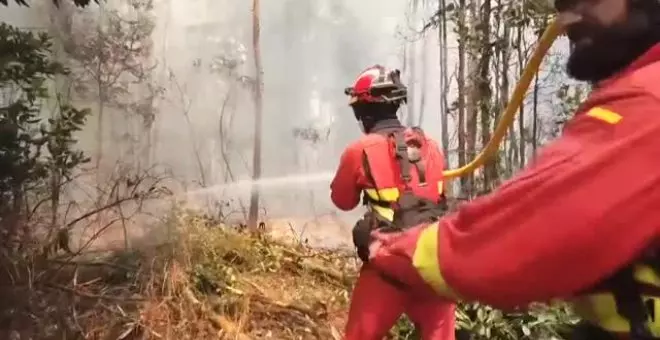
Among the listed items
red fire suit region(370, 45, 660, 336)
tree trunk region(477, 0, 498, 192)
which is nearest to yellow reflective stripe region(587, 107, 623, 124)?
red fire suit region(370, 45, 660, 336)

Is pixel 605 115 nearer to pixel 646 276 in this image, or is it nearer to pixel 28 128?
pixel 646 276

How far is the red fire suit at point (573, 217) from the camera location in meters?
0.81

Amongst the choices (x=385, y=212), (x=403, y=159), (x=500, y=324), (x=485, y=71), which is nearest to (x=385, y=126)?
(x=403, y=159)

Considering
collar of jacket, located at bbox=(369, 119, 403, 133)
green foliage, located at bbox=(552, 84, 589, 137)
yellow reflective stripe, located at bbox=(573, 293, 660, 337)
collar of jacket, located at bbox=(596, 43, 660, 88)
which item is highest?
green foliage, located at bbox=(552, 84, 589, 137)

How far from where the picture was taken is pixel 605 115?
0.87m

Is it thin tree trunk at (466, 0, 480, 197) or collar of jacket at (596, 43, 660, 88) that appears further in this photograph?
thin tree trunk at (466, 0, 480, 197)

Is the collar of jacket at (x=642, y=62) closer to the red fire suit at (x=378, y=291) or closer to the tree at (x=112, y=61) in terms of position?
the red fire suit at (x=378, y=291)

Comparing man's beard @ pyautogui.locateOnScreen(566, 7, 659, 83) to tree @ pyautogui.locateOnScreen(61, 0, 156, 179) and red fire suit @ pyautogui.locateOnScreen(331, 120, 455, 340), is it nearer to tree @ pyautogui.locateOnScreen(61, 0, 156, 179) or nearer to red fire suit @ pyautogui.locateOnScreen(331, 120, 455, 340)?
red fire suit @ pyautogui.locateOnScreen(331, 120, 455, 340)

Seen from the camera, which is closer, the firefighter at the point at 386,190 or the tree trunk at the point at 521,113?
the firefighter at the point at 386,190

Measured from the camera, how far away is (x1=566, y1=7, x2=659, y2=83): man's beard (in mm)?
951

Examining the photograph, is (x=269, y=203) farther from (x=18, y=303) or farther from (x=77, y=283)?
(x=18, y=303)

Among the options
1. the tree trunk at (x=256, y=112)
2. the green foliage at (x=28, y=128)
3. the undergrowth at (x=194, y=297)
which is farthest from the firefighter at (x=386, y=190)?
the tree trunk at (x=256, y=112)

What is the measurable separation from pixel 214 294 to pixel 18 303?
0.94 meters

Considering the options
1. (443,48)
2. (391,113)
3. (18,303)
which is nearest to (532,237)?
(391,113)
